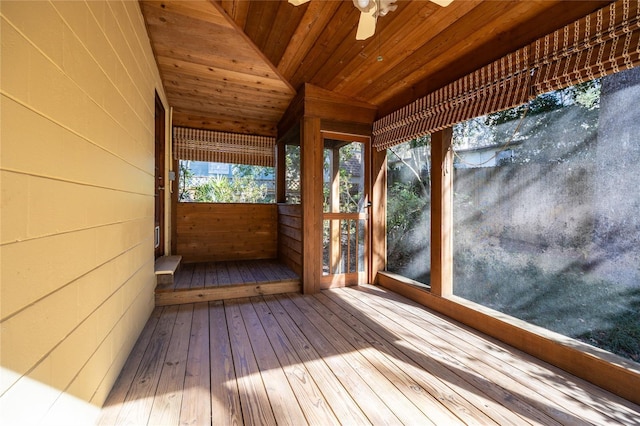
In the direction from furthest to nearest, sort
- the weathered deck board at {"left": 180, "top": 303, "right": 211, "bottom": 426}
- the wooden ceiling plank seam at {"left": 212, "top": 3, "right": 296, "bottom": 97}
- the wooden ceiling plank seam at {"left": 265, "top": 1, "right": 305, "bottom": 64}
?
1. the wooden ceiling plank seam at {"left": 212, "top": 3, "right": 296, "bottom": 97}
2. the wooden ceiling plank seam at {"left": 265, "top": 1, "right": 305, "bottom": 64}
3. the weathered deck board at {"left": 180, "top": 303, "right": 211, "bottom": 426}

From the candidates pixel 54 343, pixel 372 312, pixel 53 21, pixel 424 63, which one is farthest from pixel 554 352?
pixel 53 21

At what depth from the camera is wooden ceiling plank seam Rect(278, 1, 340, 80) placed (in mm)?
1880

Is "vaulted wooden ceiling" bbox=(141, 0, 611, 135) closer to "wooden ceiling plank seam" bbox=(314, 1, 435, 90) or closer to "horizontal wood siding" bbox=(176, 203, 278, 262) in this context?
"wooden ceiling plank seam" bbox=(314, 1, 435, 90)

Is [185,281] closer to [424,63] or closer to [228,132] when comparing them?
[228,132]

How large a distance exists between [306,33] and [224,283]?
2512mm

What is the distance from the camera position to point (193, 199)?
3863mm

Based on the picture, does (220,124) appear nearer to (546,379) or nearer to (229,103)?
(229,103)

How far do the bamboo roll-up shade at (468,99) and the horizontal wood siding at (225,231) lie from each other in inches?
91.7

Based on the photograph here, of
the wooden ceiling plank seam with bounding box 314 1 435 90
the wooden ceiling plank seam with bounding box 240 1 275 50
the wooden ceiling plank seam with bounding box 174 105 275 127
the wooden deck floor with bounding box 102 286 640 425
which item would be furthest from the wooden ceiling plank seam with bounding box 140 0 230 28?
the wooden deck floor with bounding box 102 286 640 425

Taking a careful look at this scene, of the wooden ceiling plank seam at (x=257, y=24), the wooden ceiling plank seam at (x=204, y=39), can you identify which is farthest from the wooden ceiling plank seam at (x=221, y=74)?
the wooden ceiling plank seam at (x=257, y=24)

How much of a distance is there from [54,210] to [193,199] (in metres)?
3.16

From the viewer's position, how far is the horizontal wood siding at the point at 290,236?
10.7 feet

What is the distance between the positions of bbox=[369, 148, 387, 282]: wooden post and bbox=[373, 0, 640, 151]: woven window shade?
822 mm

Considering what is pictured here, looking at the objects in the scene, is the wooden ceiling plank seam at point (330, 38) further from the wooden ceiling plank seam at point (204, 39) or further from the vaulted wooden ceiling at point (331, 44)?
the wooden ceiling plank seam at point (204, 39)
